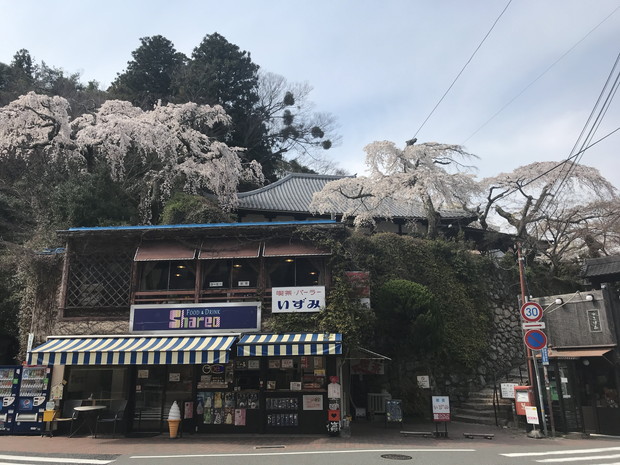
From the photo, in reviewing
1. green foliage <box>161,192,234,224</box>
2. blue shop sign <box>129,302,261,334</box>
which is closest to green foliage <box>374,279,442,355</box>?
blue shop sign <box>129,302,261,334</box>

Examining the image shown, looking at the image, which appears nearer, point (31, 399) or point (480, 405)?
point (31, 399)

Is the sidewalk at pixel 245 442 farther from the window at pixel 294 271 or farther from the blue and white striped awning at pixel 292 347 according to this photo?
the window at pixel 294 271

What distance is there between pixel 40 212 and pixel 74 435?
12.9 m

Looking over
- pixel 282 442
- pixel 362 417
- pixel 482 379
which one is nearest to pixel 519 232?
pixel 482 379

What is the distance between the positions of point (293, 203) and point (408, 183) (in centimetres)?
809

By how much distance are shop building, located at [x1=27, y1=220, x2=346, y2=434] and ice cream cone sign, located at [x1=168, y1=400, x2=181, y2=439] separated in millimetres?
432

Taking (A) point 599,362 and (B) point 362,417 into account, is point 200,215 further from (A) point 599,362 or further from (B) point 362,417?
Answer: (A) point 599,362

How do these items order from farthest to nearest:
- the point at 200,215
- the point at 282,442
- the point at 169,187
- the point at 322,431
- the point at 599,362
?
1. the point at 169,187
2. the point at 200,215
3. the point at 599,362
4. the point at 322,431
5. the point at 282,442

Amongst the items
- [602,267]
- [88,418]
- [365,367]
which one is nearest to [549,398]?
[602,267]

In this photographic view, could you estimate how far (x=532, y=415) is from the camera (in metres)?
13.1

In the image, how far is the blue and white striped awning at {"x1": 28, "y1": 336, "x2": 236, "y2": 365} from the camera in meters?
11.9

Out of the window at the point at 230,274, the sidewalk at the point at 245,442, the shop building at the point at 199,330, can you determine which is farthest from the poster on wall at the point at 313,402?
the window at the point at 230,274

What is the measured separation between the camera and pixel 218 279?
48.9 feet

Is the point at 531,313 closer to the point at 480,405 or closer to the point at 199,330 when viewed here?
the point at 480,405
